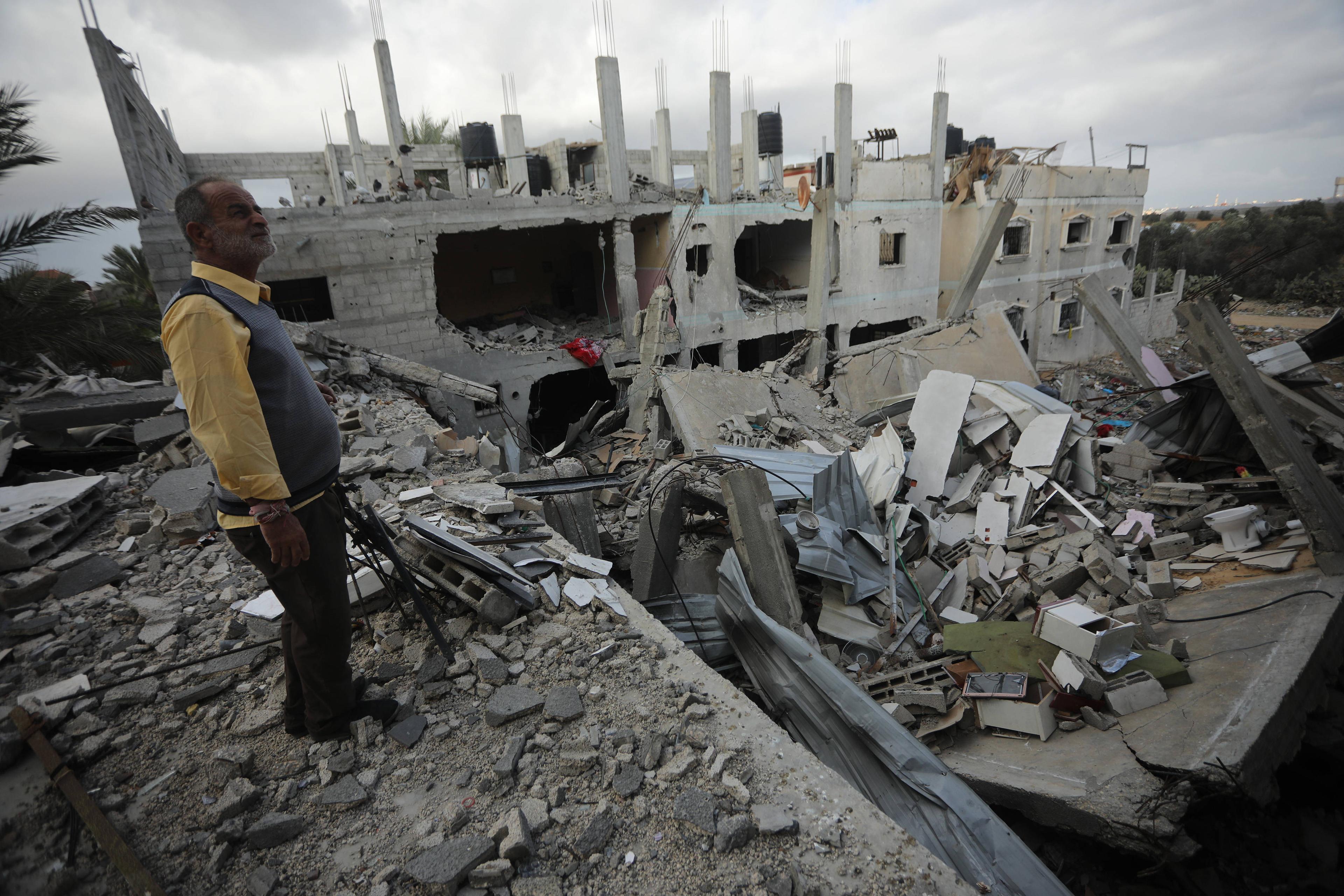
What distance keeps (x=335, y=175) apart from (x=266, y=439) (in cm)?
1745

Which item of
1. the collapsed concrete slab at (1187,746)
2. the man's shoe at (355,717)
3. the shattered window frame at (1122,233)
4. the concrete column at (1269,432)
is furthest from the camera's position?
the shattered window frame at (1122,233)

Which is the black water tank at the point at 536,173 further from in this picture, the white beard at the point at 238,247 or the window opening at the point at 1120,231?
the window opening at the point at 1120,231

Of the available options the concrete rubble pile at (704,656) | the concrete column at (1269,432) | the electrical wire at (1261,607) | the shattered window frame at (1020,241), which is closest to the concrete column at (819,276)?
the concrete rubble pile at (704,656)

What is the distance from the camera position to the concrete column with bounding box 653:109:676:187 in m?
17.8

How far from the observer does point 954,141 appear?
22.0 metres

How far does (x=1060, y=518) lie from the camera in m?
6.48

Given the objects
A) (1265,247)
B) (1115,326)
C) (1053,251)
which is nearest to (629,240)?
(1115,326)

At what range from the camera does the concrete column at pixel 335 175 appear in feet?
51.6

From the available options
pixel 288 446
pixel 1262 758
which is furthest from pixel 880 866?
pixel 1262 758

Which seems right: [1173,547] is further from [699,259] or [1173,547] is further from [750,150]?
[750,150]

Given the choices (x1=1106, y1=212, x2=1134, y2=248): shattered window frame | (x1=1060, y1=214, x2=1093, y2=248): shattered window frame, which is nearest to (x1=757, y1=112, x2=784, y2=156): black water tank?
(x1=1060, y1=214, x2=1093, y2=248): shattered window frame

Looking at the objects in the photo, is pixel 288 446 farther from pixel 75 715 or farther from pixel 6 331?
pixel 6 331

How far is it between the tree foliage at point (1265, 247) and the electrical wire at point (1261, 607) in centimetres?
1905

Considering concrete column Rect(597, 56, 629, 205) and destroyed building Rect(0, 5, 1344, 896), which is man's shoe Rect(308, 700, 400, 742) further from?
concrete column Rect(597, 56, 629, 205)
